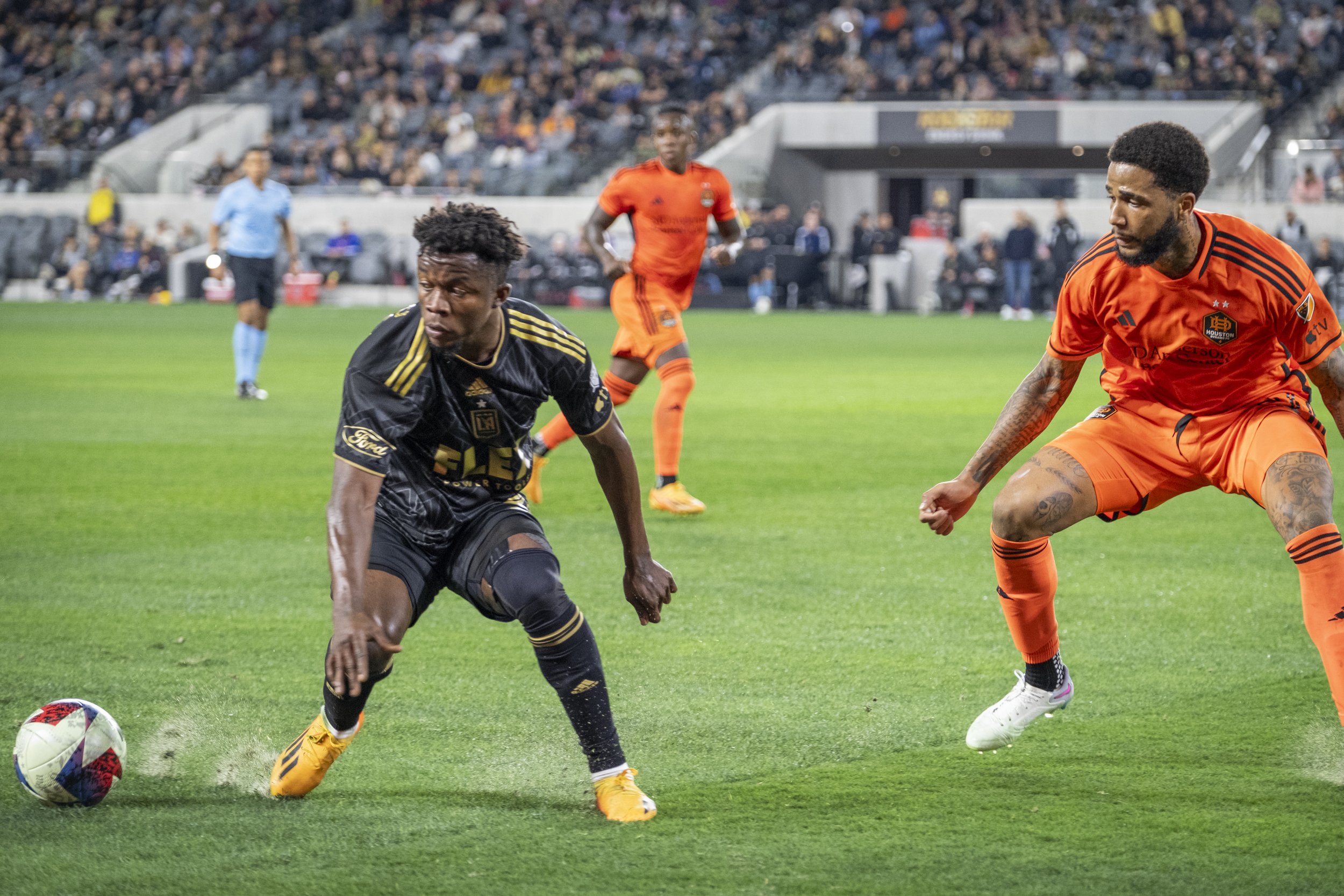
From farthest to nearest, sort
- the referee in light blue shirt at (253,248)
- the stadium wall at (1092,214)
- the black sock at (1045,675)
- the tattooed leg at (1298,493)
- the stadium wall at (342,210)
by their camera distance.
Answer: the stadium wall at (342,210) < the stadium wall at (1092,214) < the referee in light blue shirt at (253,248) < the black sock at (1045,675) < the tattooed leg at (1298,493)

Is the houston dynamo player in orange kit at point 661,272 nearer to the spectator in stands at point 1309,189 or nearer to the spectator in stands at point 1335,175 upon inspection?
the spectator in stands at point 1309,189

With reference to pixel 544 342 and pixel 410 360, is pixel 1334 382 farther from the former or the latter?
pixel 410 360

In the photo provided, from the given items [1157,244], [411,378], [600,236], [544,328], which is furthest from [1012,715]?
[600,236]

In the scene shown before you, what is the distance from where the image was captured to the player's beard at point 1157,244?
14.6 feet

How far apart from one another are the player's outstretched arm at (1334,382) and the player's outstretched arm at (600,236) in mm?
5693

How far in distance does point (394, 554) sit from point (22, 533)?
16.9 feet

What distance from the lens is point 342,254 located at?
34.1 metres

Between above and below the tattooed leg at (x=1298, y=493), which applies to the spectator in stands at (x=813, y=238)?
below

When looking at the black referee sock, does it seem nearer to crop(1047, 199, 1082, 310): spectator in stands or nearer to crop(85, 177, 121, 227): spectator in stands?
crop(1047, 199, 1082, 310): spectator in stands

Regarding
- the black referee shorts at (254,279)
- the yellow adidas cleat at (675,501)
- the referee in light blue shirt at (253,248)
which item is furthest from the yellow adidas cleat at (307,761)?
the black referee shorts at (254,279)

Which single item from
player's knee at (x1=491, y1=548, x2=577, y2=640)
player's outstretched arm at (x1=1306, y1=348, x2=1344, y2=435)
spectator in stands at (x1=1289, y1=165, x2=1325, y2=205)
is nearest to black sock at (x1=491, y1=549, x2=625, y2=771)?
player's knee at (x1=491, y1=548, x2=577, y2=640)

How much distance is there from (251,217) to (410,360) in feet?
40.3

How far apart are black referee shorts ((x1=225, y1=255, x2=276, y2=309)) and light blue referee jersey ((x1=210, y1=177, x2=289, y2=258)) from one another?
0.07 metres

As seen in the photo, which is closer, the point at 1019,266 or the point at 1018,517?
the point at 1018,517
